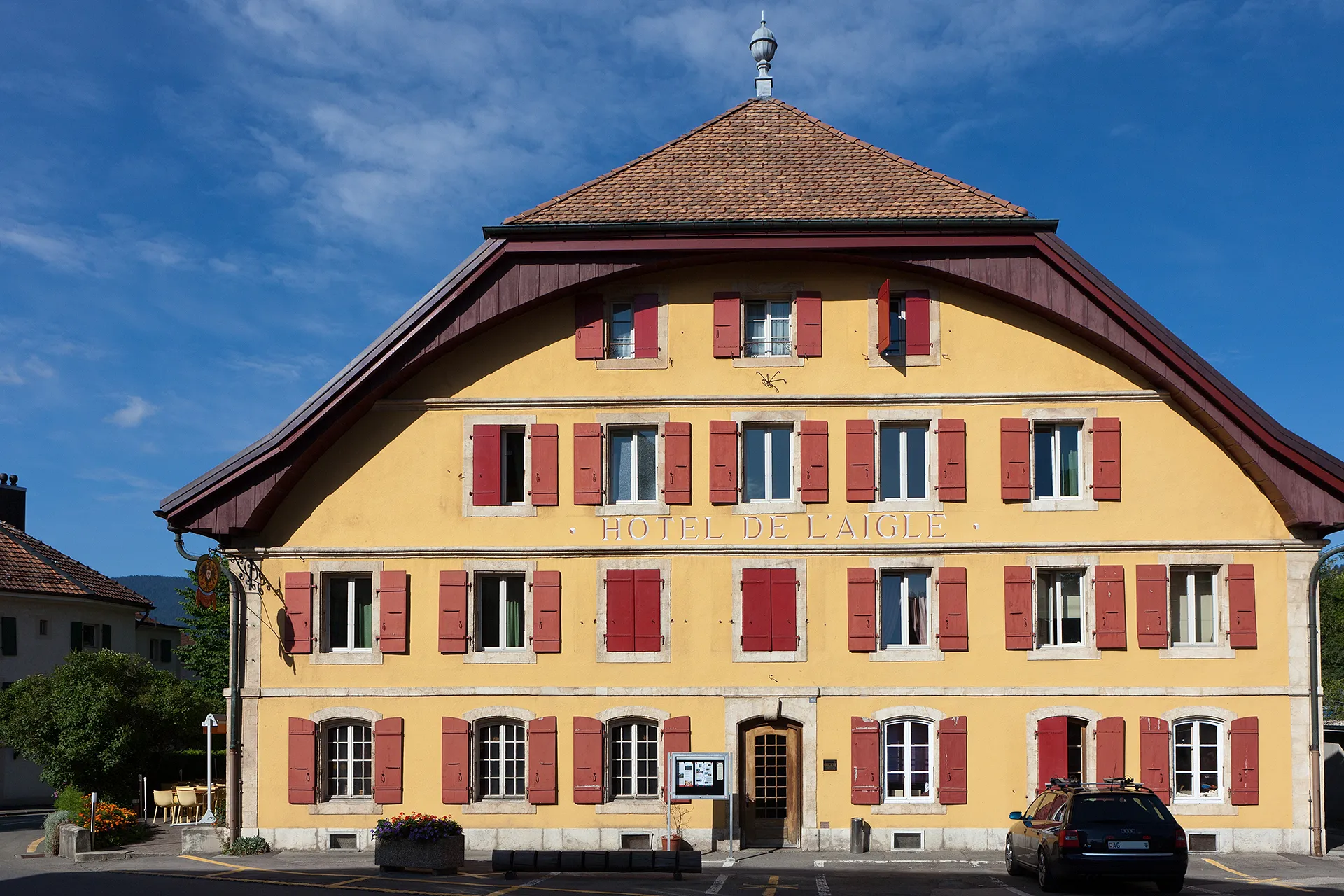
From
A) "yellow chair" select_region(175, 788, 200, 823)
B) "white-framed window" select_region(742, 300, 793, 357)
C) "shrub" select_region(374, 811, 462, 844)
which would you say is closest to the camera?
"shrub" select_region(374, 811, 462, 844)

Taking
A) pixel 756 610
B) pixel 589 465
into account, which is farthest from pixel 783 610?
pixel 589 465

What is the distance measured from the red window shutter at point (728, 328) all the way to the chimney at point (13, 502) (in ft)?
104

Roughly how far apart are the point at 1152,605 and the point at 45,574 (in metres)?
33.1

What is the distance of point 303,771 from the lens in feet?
73.6

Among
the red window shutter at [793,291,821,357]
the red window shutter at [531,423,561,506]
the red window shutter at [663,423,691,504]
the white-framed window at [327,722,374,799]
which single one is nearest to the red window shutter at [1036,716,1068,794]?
the red window shutter at [663,423,691,504]

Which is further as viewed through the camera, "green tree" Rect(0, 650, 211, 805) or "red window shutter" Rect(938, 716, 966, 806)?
"green tree" Rect(0, 650, 211, 805)

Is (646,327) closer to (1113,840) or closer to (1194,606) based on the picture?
(1194,606)

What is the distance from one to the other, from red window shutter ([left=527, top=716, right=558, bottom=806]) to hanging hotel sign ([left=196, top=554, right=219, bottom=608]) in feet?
20.1

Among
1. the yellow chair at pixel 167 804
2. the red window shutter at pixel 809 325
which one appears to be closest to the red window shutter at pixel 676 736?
the red window shutter at pixel 809 325

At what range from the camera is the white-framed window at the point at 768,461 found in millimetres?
23031

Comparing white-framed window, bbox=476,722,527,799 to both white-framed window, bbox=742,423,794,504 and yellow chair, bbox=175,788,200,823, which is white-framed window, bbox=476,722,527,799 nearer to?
white-framed window, bbox=742,423,794,504

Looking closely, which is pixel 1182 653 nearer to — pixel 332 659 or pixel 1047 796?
pixel 1047 796

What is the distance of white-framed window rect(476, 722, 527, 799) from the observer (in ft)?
74.4

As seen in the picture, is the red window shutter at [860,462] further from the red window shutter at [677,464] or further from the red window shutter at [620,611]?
the red window shutter at [620,611]
